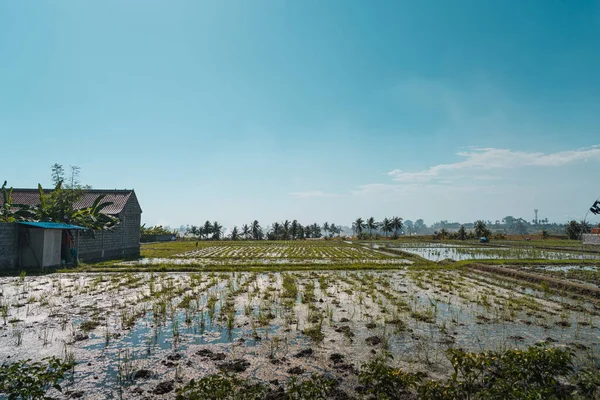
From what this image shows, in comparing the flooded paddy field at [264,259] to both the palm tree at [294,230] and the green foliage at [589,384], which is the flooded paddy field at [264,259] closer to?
the green foliage at [589,384]

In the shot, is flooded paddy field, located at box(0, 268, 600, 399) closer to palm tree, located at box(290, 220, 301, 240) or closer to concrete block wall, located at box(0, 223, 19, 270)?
concrete block wall, located at box(0, 223, 19, 270)

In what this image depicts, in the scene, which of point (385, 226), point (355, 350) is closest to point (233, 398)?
point (355, 350)

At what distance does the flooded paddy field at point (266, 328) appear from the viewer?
5.49 meters

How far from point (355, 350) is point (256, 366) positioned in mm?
1905

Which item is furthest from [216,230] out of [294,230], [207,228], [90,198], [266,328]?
[266,328]

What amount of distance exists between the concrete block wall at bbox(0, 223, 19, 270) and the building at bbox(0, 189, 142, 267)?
3.51 meters

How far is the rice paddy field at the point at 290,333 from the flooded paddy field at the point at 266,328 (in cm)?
3

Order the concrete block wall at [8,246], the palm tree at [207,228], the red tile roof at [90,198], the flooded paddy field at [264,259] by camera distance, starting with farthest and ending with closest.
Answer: the palm tree at [207,228]
the red tile roof at [90,198]
the flooded paddy field at [264,259]
the concrete block wall at [8,246]

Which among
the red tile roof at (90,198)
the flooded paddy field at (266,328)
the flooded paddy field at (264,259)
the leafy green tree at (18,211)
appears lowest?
the flooded paddy field at (266,328)

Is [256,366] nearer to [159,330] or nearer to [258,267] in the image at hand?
[159,330]

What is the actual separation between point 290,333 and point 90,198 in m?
26.9

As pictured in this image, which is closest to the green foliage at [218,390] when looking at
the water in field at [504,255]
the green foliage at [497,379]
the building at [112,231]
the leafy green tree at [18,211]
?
the green foliage at [497,379]

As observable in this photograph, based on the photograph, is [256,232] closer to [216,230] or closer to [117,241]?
[216,230]

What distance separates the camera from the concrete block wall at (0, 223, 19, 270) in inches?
609
